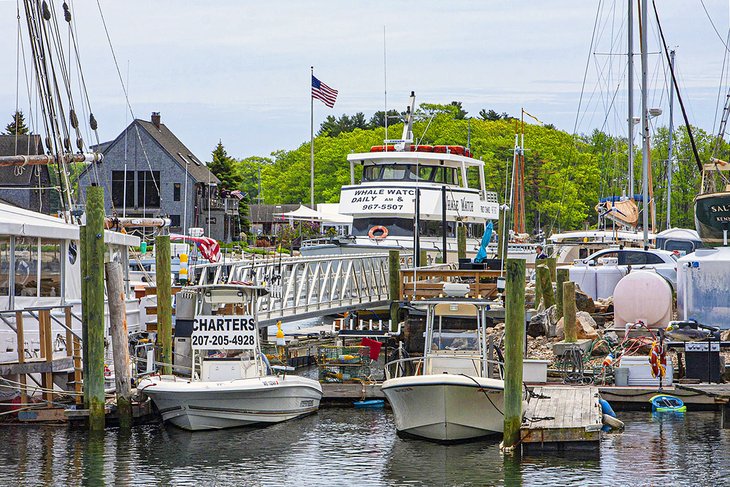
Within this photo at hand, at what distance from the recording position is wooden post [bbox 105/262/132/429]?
69.9 feet

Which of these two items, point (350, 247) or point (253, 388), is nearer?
point (253, 388)

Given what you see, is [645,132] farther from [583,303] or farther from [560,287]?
[560,287]

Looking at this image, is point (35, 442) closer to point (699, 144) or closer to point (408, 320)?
point (408, 320)

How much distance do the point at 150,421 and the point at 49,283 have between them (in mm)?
3537

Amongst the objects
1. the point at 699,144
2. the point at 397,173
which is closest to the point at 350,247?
the point at 397,173

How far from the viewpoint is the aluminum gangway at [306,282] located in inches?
1143

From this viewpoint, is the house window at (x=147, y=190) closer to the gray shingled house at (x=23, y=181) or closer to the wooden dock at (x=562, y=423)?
the gray shingled house at (x=23, y=181)

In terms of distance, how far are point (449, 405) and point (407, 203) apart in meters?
22.7

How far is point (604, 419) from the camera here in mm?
21359

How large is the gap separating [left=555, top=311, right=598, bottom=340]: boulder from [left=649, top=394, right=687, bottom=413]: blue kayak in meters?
4.90

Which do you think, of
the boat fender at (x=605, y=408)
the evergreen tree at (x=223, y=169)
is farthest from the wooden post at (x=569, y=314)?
the evergreen tree at (x=223, y=169)

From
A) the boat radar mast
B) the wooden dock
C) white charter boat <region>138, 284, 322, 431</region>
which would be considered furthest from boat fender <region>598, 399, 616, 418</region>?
the boat radar mast

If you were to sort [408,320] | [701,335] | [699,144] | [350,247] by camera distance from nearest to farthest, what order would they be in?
1. [701,335]
2. [408,320]
3. [350,247]
4. [699,144]

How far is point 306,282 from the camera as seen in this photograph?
3081 centimetres
